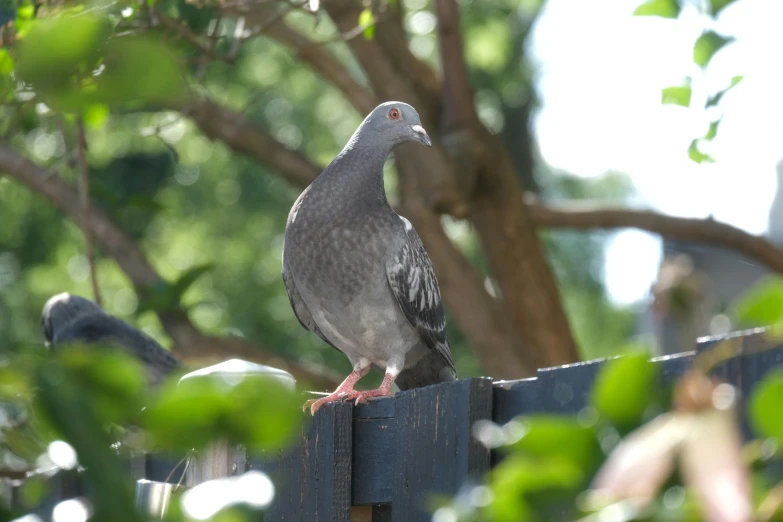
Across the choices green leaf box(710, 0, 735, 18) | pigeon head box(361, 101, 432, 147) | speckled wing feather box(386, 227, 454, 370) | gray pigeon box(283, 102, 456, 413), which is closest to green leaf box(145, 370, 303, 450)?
green leaf box(710, 0, 735, 18)

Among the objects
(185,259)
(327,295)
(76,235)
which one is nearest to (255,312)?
(185,259)

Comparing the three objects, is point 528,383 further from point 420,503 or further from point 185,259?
point 185,259

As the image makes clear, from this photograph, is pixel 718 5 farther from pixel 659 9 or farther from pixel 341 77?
pixel 341 77

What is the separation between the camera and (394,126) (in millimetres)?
4180

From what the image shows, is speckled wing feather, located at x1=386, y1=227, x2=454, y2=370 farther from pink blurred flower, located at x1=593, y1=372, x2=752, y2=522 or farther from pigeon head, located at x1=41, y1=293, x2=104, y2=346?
pink blurred flower, located at x1=593, y1=372, x2=752, y2=522

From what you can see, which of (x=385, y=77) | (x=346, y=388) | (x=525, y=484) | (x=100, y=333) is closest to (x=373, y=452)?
(x=346, y=388)

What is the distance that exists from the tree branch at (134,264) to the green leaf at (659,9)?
17.8 feet

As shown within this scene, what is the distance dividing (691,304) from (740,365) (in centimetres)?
58

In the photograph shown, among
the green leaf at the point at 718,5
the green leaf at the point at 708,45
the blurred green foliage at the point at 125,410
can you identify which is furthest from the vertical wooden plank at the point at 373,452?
the blurred green foliage at the point at 125,410

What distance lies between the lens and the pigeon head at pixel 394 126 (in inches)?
164

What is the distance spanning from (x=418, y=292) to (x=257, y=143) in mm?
3167

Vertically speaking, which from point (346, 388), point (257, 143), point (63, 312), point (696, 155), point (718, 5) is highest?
point (718, 5)

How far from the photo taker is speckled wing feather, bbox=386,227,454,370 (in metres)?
3.96

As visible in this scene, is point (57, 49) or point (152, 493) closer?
point (57, 49)
